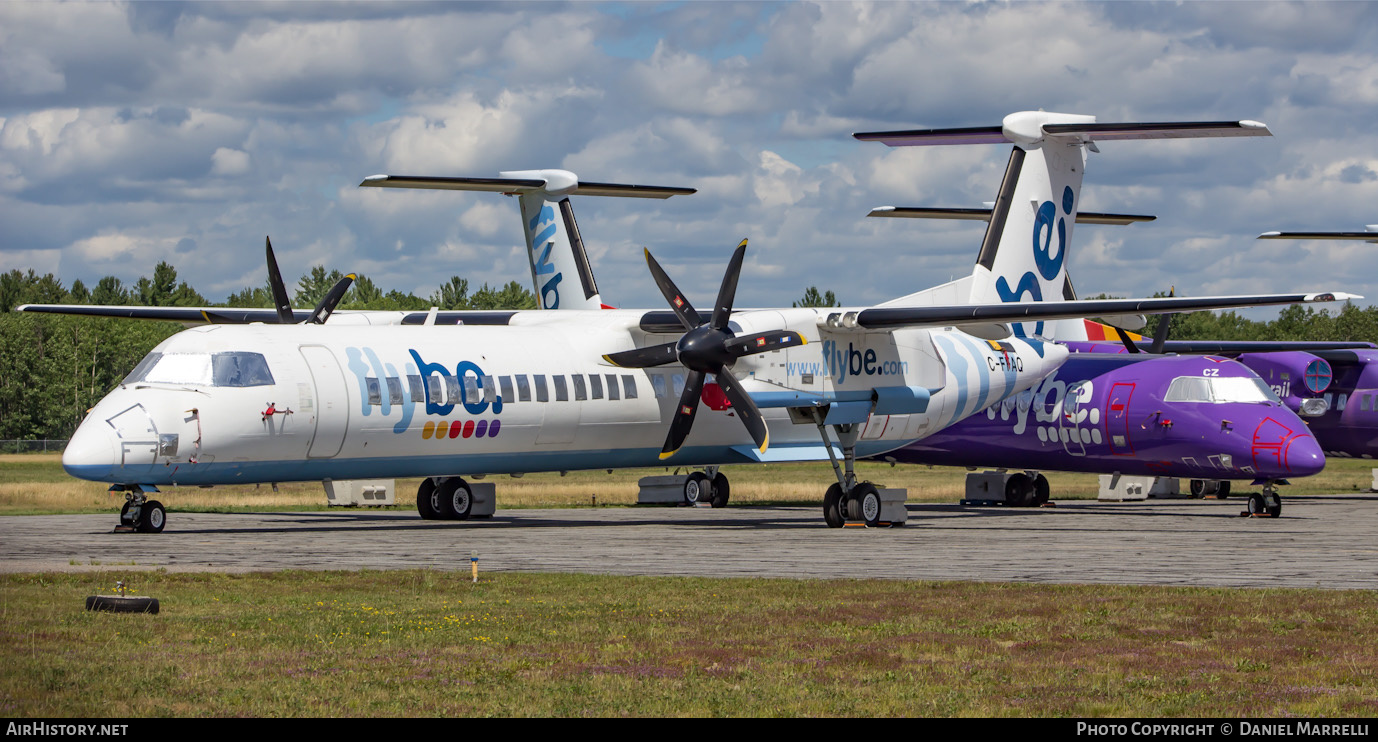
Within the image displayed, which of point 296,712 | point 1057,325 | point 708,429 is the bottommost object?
point 296,712

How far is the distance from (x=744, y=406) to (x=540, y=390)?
390 cm

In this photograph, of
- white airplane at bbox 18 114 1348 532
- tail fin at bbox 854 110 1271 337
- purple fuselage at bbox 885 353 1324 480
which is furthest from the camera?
tail fin at bbox 854 110 1271 337

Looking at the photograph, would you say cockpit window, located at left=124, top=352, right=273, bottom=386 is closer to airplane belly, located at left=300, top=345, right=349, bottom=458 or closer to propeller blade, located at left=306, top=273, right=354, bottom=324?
airplane belly, located at left=300, top=345, right=349, bottom=458

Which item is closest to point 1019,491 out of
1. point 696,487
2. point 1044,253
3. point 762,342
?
point 1044,253

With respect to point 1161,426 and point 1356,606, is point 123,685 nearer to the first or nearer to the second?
point 1356,606

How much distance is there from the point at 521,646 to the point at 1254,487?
159ft

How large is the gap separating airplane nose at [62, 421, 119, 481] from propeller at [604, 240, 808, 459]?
31.4ft

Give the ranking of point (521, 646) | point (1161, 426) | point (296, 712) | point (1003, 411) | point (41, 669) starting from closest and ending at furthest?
point (296, 712), point (41, 669), point (521, 646), point (1161, 426), point (1003, 411)

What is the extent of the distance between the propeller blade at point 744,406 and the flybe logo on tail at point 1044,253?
905 centimetres

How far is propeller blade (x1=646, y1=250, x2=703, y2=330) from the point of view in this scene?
28.4m

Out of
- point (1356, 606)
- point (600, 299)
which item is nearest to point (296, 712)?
point (1356, 606)

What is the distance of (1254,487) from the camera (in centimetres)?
5534

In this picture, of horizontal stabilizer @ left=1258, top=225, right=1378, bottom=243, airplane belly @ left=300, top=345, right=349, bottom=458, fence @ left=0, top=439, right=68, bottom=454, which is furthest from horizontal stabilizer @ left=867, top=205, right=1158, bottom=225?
fence @ left=0, top=439, right=68, bottom=454
